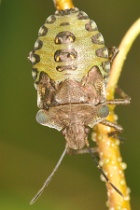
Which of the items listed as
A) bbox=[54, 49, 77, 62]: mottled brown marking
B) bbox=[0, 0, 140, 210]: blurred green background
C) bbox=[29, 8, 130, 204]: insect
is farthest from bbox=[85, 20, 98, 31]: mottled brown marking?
bbox=[0, 0, 140, 210]: blurred green background

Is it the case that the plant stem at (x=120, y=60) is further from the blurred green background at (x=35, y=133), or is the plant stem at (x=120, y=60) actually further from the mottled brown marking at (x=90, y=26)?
the blurred green background at (x=35, y=133)

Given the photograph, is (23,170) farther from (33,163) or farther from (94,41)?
(94,41)

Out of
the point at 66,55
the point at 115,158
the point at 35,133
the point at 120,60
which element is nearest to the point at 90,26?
the point at 66,55

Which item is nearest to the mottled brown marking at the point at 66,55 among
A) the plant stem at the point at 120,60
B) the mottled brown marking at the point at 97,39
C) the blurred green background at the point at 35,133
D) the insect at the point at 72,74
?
the insect at the point at 72,74

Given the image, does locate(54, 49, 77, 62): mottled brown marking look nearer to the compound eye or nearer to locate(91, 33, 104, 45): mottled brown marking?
locate(91, 33, 104, 45): mottled brown marking

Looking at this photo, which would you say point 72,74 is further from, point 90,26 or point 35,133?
point 35,133

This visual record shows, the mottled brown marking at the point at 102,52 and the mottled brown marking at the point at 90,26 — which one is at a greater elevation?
the mottled brown marking at the point at 90,26
